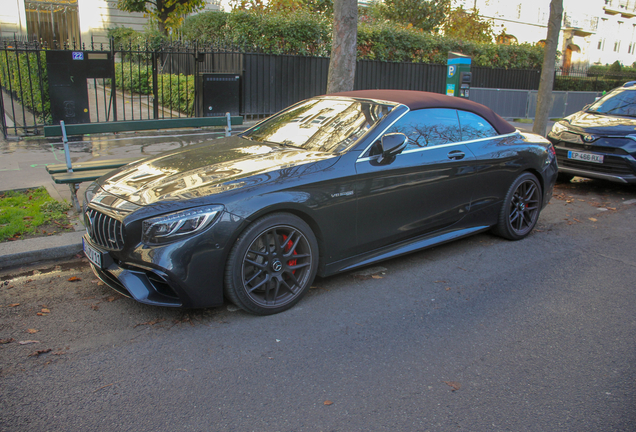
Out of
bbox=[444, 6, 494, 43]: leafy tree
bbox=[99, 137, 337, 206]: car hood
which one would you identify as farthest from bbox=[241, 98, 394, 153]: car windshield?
bbox=[444, 6, 494, 43]: leafy tree

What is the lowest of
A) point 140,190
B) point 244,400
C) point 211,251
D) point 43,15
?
point 244,400

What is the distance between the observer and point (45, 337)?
341 cm

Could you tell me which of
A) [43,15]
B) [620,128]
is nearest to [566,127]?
[620,128]

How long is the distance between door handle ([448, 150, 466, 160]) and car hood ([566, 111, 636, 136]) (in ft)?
13.6

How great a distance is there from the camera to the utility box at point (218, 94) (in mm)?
12844

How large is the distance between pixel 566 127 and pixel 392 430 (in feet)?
23.9

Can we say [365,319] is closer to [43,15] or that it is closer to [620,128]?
[620,128]

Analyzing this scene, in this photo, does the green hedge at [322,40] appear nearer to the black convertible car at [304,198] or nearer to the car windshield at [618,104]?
the car windshield at [618,104]

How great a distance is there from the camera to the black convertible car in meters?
3.38

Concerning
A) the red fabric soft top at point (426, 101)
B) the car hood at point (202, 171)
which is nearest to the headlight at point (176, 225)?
the car hood at point (202, 171)

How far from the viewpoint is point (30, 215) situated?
5.55 m

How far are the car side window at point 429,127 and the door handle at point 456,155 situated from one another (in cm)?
12

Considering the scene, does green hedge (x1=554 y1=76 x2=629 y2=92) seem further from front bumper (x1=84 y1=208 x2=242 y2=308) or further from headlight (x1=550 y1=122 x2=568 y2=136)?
front bumper (x1=84 y1=208 x2=242 y2=308)

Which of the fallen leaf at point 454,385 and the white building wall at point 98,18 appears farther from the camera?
the white building wall at point 98,18
